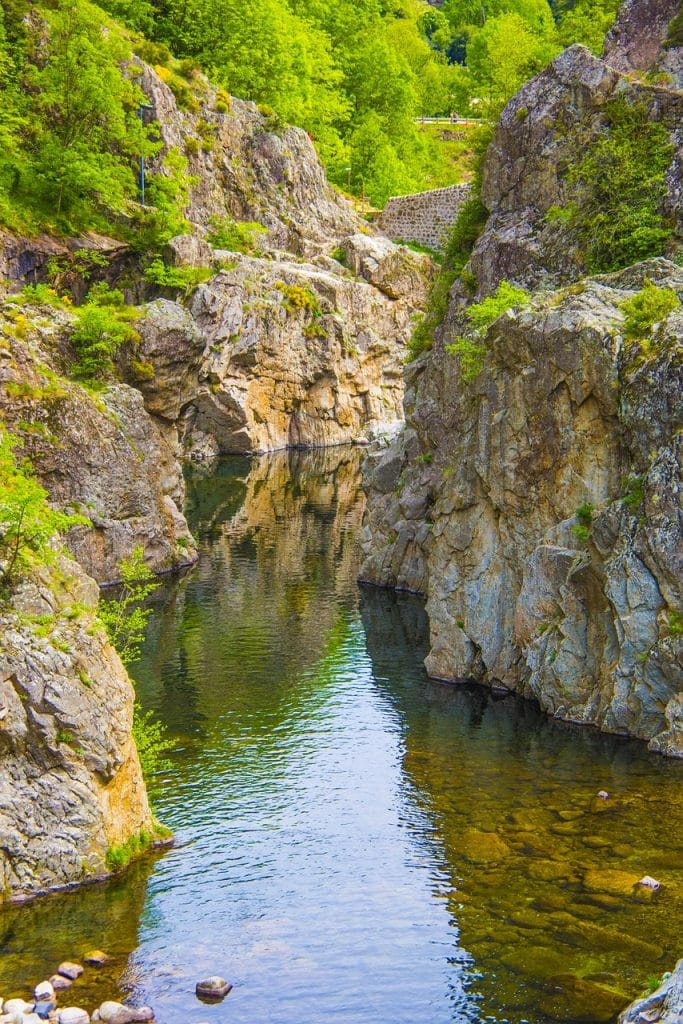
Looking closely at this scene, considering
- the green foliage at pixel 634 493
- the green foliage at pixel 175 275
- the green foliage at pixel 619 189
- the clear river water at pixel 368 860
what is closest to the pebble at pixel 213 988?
the clear river water at pixel 368 860

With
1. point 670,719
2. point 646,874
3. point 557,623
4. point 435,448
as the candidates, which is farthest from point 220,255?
point 646,874

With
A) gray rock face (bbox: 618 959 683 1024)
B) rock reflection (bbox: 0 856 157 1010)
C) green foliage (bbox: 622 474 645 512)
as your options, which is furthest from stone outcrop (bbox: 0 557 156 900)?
green foliage (bbox: 622 474 645 512)

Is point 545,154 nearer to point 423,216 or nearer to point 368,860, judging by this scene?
point 368,860

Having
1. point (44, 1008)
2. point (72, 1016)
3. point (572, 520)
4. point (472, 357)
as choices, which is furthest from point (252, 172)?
point (72, 1016)

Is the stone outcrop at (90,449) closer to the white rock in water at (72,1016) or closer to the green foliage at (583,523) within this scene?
the green foliage at (583,523)

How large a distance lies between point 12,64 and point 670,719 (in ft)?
176

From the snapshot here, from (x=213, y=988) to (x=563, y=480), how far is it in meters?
20.2

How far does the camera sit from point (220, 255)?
8119 cm

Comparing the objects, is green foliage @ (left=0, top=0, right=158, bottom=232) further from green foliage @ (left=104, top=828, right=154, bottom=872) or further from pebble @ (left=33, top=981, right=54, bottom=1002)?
pebble @ (left=33, top=981, right=54, bottom=1002)

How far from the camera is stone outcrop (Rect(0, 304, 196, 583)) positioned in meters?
50.6

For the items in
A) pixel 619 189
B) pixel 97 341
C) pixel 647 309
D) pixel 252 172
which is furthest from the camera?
pixel 252 172

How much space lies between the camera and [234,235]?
85.9 metres

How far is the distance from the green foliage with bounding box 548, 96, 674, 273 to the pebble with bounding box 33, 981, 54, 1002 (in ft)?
99.9

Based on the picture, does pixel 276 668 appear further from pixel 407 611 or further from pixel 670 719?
pixel 670 719
